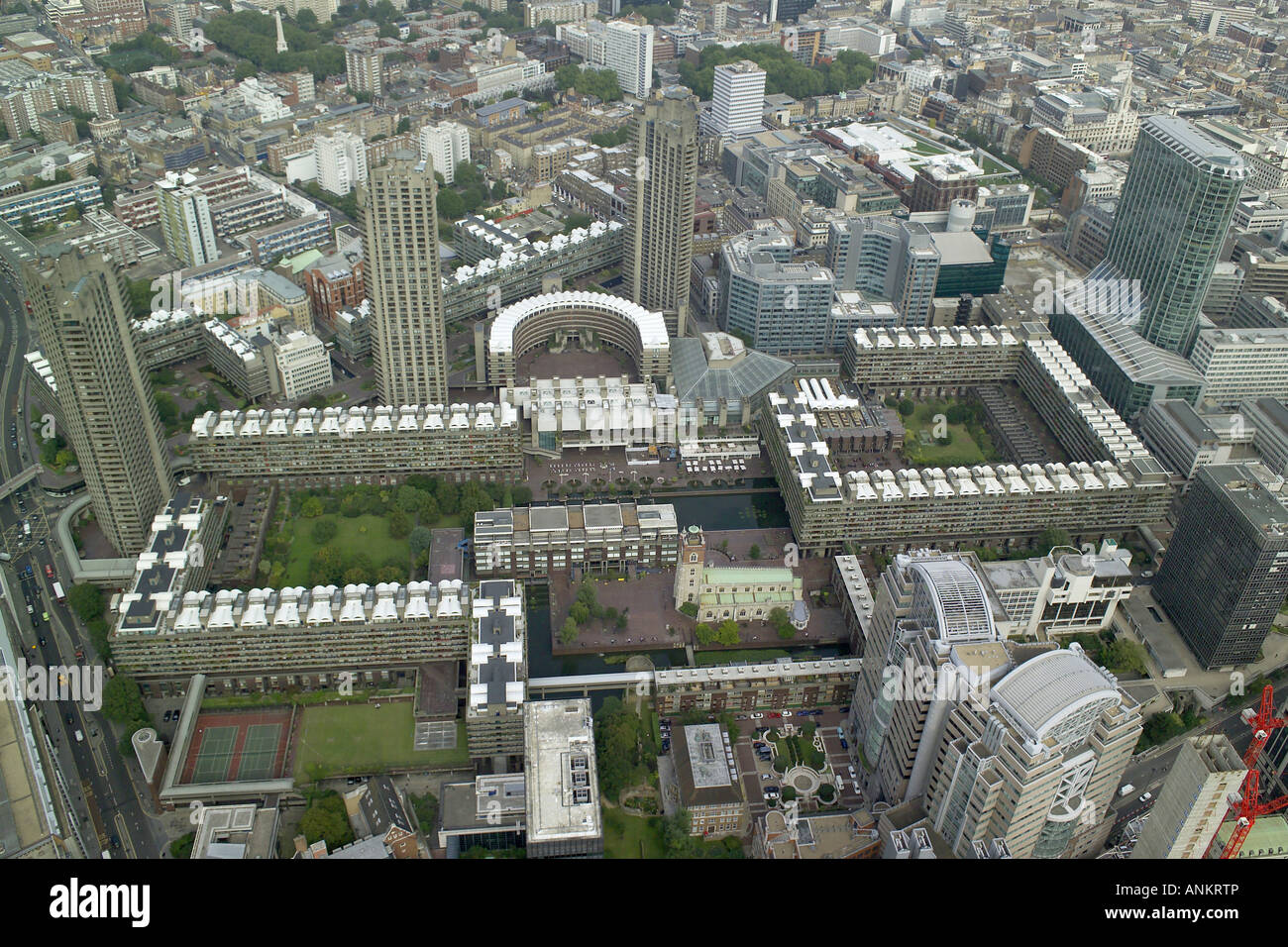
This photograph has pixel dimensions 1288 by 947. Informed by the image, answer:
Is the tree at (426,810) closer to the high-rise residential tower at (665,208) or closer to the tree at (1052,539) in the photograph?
the tree at (1052,539)

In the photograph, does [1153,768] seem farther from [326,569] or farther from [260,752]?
[326,569]

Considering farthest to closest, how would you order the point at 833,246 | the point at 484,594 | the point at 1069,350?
the point at 833,246, the point at 1069,350, the point at 484,594

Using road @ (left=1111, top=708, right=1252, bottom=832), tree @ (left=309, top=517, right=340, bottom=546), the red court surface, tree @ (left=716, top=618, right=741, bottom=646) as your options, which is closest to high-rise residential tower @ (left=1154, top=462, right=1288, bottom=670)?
road @ (left=1111, top=708, right=1252, bottom=832)

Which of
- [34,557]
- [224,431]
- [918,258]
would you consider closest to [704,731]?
[224,431]

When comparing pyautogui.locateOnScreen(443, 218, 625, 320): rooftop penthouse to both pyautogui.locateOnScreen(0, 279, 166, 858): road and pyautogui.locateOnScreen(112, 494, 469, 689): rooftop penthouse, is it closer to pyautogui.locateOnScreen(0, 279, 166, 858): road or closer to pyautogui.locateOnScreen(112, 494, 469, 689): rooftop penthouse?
pyautogui.locateOnScreen(0, 279, 166, 858): road

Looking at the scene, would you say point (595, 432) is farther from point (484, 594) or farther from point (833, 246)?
point (833, 246)

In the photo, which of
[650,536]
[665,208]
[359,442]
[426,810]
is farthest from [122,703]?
[665,208]

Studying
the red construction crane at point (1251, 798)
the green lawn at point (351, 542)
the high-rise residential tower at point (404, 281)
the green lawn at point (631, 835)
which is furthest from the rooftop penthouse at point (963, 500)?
the high-rise residential tower at point (404, 281)
